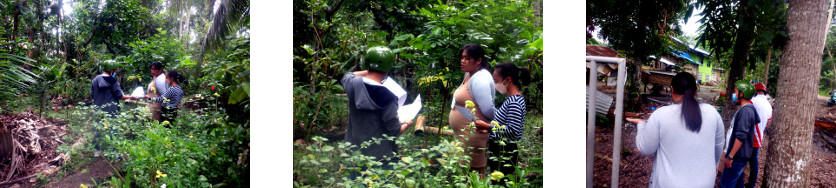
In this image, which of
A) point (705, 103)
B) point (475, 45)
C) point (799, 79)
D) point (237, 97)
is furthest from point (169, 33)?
point (799, 79)

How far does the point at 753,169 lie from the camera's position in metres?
2.47

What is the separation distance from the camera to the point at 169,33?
2.99 m

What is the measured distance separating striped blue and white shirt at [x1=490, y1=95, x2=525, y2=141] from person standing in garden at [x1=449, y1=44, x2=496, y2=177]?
0.06m

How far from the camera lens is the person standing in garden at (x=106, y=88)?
9.73 ft

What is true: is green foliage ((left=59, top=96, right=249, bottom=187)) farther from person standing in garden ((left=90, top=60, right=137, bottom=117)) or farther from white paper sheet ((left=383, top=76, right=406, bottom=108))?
white paper sheet ((left=383, top=76, right=406, bottom=108))

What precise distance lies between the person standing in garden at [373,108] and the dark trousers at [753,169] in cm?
224

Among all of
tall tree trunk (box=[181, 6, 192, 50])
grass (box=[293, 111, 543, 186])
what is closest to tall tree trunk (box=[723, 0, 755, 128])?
grass (box=[293, 111, 543, 186])

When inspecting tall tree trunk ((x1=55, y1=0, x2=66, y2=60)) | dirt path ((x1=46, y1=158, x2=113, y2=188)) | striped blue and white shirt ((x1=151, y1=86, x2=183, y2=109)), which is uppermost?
tall tree trunk ((x1=55, y1=0, x2=66, y2=60))

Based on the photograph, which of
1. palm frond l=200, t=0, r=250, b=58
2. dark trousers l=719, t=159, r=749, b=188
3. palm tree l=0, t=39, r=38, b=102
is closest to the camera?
dark trousers l=719, t=159, r=749, b=188

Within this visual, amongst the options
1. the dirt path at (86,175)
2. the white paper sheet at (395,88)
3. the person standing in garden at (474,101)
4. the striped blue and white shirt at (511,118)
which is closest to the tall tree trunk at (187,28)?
the dirt path at (86,175)

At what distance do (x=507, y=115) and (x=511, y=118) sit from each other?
4 centimetres

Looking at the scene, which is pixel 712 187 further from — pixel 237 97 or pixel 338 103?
pixel 237 97

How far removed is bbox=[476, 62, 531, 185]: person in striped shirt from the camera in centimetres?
254

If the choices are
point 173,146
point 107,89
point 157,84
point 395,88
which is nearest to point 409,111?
point 395,88
